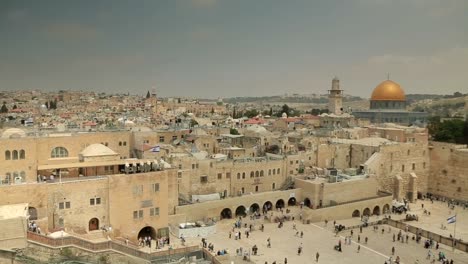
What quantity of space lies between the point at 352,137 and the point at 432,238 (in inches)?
951

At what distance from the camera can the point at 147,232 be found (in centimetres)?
3372

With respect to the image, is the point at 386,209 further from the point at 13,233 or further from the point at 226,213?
the point at 13,233

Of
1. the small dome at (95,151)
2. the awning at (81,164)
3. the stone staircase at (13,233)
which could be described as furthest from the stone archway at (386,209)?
the stone staircase at (13,233)

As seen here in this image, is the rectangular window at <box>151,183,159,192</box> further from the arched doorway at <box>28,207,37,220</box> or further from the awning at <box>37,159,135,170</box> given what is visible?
the arched doorway at <box>28,207,37,220</box>

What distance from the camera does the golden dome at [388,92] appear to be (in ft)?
255

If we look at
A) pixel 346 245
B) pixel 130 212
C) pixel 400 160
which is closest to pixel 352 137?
pixel 400 160

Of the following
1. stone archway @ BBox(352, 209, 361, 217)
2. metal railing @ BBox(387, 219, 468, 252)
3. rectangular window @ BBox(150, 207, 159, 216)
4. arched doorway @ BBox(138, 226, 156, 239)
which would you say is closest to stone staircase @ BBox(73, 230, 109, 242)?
arched doorway @ BBox(138, 226, 156, 239)

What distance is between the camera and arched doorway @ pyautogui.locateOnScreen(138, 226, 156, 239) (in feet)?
109

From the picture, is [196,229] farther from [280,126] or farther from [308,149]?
[280,126]

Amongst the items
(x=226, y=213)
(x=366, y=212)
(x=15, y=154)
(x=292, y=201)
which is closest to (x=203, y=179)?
(x=226, y=213)

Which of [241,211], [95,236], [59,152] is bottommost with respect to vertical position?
[241,211]

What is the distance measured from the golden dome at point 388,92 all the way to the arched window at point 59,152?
194ft

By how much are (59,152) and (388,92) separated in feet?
198

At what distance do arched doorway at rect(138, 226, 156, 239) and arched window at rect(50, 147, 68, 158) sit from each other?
958 cm
